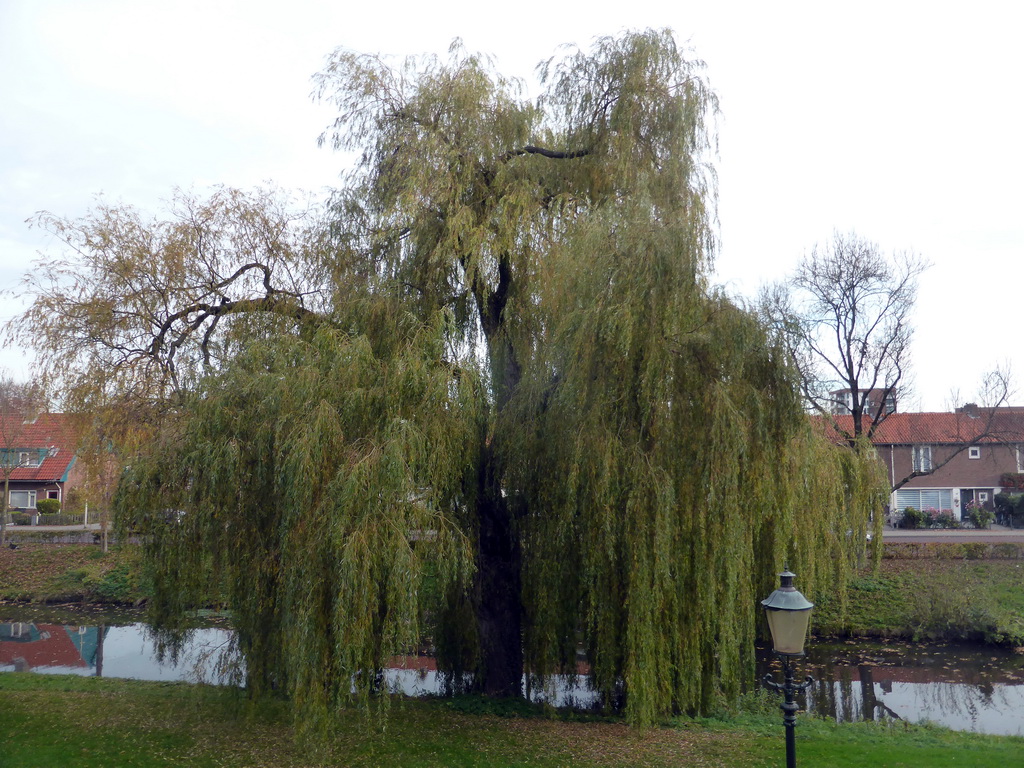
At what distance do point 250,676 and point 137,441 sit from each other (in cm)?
419

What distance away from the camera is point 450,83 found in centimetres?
1230

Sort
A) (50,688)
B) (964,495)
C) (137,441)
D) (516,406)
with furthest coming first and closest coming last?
(964,495) → (50,688) → (137,441) → (516,406)

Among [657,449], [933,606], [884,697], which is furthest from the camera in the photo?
[933,606]

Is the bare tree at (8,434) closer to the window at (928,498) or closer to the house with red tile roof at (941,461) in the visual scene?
the house with red tile roof at (941,461)

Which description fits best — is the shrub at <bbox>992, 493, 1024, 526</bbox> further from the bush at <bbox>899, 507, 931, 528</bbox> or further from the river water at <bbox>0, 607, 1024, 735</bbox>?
the river water at <bbox>0, 607, 1024, 735</bbox>

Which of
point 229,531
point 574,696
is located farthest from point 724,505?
point 229,531

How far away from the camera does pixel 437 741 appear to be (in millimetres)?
10484

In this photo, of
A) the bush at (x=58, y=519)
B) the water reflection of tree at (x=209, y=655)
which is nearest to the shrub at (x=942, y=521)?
the water reflection of tree at (x=209, y=655)

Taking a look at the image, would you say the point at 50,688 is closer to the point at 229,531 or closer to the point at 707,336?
the point at 229,531

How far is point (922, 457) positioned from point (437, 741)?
120 ft

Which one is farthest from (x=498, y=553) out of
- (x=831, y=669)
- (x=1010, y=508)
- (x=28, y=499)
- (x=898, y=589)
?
(x=28, y=499)

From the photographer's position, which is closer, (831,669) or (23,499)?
(831,669)

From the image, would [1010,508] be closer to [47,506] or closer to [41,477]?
[47,506]

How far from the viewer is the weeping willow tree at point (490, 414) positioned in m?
9.12
